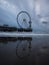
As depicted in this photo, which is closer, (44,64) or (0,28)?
(44,64)

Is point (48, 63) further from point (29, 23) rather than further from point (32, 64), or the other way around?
point (29, 23)

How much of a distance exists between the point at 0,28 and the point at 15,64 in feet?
67.2

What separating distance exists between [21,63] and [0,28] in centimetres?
2041

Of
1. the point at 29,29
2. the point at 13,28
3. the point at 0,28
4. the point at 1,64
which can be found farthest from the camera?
the point at 29,29

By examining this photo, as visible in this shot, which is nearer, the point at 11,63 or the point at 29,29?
the point at 11,63

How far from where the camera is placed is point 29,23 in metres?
26.1

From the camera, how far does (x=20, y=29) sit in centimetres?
2759

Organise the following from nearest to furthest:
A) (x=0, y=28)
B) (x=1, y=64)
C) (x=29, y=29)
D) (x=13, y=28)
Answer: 1. (x=1, y=64)
2. (x=0, y=28)
3. (x=13, y=28)
4. (x=29, y=29)

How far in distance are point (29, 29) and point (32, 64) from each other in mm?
23822

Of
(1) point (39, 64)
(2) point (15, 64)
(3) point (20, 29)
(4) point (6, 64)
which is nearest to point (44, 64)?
(1) point (39, 64)

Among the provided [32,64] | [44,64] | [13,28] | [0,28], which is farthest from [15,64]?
[13,28]

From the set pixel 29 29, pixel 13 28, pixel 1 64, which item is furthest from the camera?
pixel 29 29

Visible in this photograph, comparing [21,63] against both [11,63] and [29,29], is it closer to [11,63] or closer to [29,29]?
[11,63]

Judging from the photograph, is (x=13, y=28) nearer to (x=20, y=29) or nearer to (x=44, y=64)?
(x=20, y=29)
